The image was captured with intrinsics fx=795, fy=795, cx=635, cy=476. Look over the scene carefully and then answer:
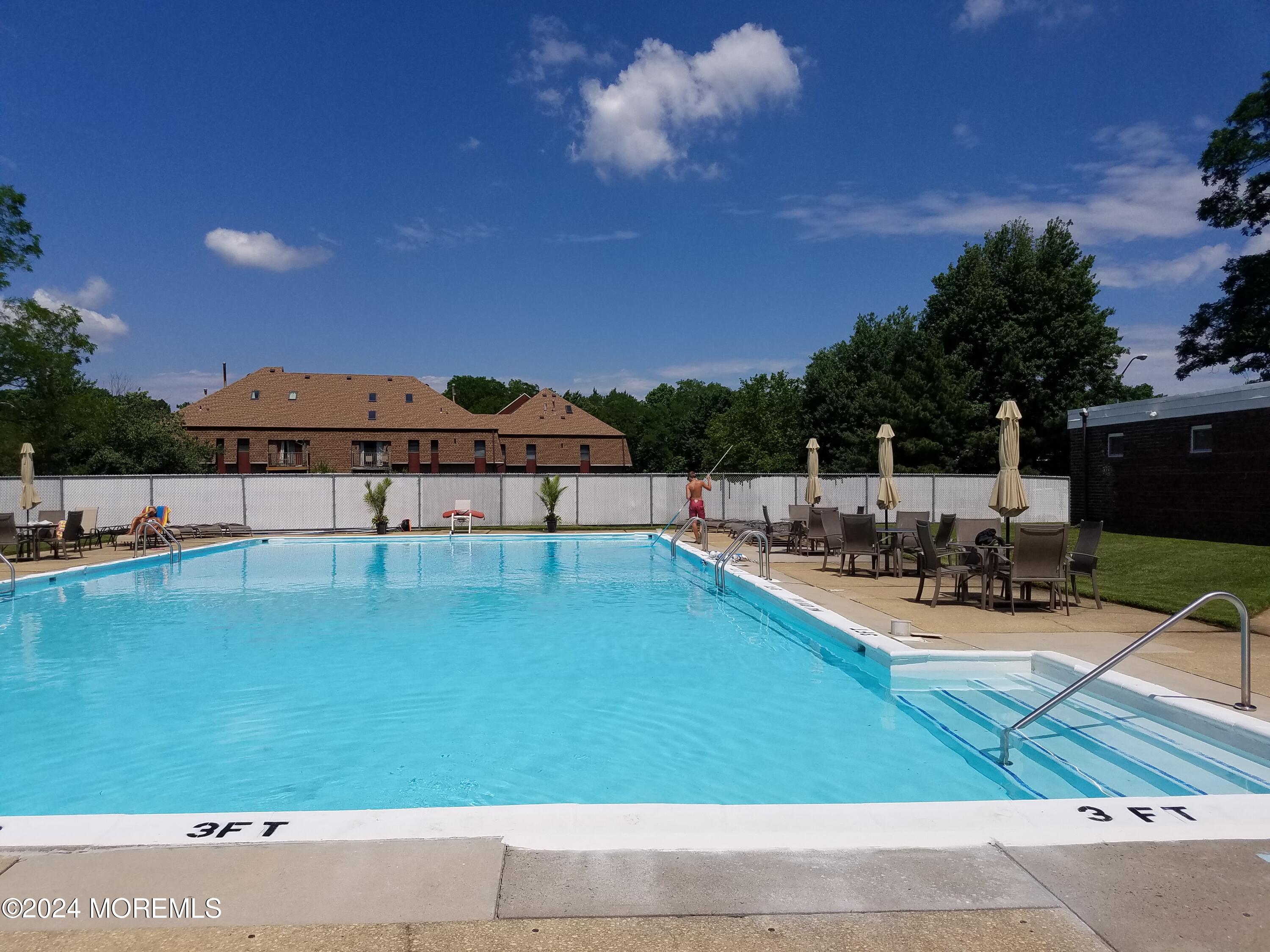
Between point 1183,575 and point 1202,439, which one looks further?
point 1202,439

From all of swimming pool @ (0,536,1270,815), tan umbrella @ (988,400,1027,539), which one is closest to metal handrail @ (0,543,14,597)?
swimming pool @ (0,536,1270,815)

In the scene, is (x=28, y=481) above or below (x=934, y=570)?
above

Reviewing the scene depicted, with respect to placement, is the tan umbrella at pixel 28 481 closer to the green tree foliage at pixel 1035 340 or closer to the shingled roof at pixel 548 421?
the green tree foliage at pixel 1035 340

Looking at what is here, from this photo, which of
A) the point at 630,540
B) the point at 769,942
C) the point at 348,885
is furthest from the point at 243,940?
the point at 630,540

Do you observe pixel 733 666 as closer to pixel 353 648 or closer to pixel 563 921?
pixel 353 648

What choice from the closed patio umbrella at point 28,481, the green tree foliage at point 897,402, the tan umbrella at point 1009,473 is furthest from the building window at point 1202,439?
the closed patio umbrella at point 28,481

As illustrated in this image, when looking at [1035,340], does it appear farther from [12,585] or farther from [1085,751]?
[12,585]

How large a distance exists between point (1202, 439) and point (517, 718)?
1846 centimetres

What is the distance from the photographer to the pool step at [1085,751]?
443cm

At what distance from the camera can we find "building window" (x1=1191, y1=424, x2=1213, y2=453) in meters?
17.8

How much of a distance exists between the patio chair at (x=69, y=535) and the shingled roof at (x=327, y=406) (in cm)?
3513

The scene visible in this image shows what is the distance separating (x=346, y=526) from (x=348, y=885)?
23807mm

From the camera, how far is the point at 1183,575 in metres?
11.9

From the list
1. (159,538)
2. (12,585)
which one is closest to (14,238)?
(159,538)
